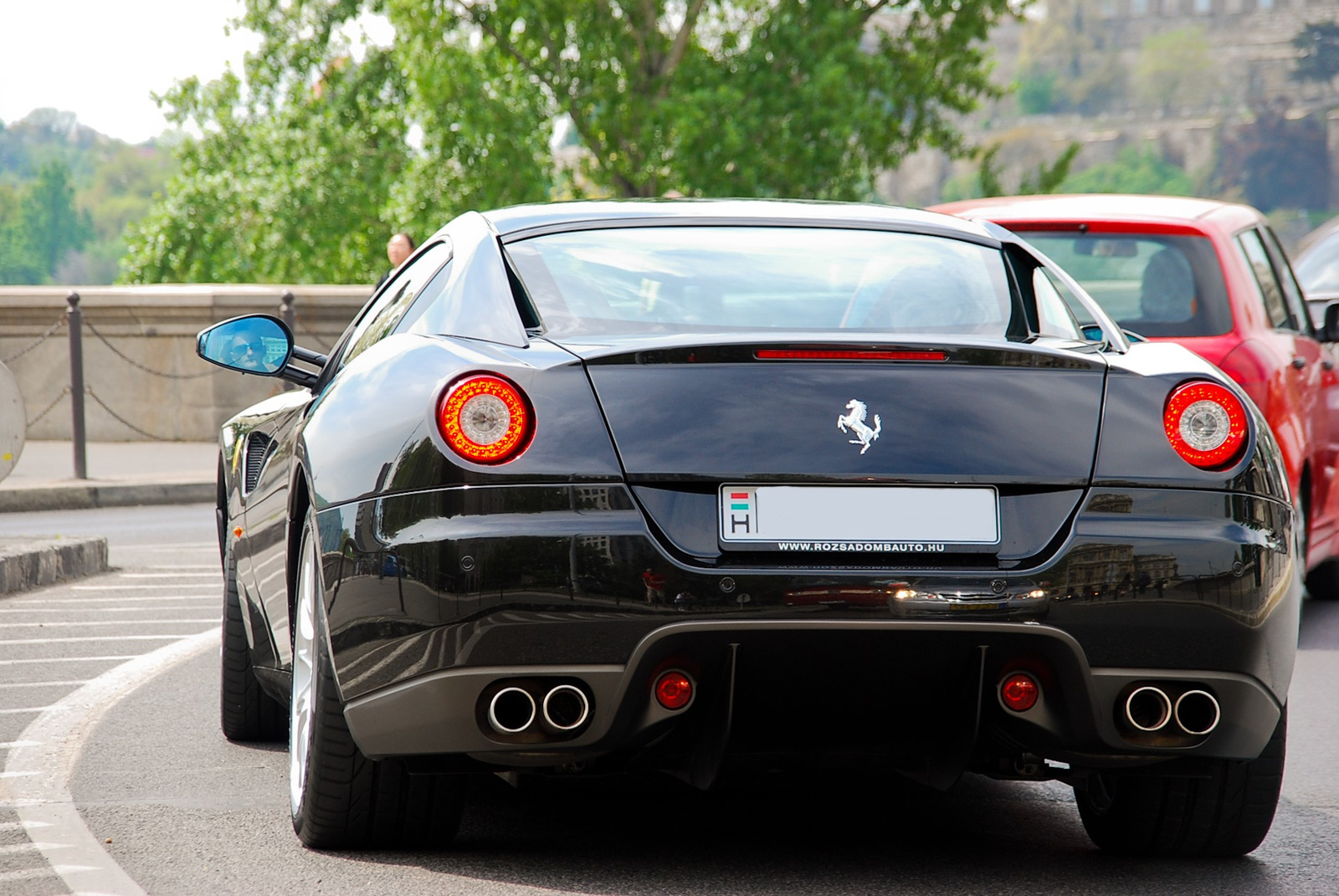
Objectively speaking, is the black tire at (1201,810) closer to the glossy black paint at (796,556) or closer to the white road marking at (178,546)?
the glossy black paint at (796,556)

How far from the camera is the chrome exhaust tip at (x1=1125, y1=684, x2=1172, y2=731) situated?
3344mm

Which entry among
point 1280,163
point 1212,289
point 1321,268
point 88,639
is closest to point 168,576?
point 88,639

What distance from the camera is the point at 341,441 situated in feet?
12.0

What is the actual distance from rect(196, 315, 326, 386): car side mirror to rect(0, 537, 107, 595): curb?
4.37 m

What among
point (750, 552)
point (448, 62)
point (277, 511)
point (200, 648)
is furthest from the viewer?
point (448, 62)

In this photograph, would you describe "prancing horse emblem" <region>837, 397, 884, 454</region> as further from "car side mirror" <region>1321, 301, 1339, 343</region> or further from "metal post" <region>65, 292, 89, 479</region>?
"metal post" <region>65, 292, 89, 479</region>

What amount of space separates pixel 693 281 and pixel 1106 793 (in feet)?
4.55

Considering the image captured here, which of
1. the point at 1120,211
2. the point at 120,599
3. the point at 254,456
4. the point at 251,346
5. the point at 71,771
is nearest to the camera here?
the point at 251,346

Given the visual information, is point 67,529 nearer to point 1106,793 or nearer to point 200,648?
point 200,648

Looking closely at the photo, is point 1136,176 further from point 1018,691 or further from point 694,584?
point 694,584

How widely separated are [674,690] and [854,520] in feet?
1.41

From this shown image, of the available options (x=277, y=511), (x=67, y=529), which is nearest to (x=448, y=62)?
(x=67, y=529)

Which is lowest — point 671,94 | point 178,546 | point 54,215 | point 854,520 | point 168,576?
point 178,546

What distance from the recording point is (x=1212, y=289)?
7109 millimetres
